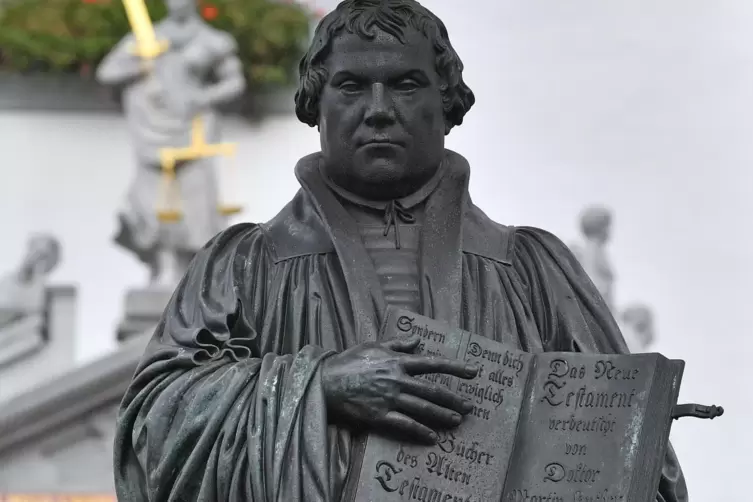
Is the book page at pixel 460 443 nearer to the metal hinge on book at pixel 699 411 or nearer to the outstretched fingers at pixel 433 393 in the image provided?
the outstretched fingers at pixel 433 393

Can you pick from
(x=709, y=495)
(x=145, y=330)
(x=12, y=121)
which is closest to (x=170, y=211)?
(x=145, y=330)

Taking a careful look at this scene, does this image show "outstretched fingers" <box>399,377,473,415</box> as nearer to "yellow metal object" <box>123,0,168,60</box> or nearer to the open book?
the open book

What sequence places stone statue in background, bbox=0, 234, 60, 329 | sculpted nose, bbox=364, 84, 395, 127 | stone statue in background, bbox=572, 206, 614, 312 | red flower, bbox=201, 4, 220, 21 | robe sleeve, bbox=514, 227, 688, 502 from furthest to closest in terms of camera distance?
red flower, bbox=201, 4, 220, 21, stone statue in background, bbox=0, 234, 60, 329, stone statue in background, bbox=572, 206, 614, 312, robe sleeve, bbox=514, 227, 688, 502, sculpted nose, bbox=364, 84, 395, 127

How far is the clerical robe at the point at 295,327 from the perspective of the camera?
5641 mm

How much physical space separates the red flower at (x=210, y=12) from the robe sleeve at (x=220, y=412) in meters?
17.0

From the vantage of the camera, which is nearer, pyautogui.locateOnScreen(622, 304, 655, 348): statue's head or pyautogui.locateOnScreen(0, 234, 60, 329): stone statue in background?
pyautogui.locateOnScreen(622, 304, 655, 348): statue's head

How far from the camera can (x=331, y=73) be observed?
6.02 metres

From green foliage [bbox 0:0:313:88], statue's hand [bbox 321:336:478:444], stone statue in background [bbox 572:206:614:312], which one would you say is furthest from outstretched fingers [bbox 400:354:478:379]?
green foliage [bbox 0:0:313:88]

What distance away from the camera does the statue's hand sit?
18.4 feet

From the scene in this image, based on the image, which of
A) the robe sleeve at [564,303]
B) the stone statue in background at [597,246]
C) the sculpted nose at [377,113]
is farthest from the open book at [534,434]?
the stone statue in background at [597,246]

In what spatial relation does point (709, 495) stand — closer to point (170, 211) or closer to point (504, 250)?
point (170, 211)

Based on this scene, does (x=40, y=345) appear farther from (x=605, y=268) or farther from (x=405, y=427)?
A: (x=405, y=427)

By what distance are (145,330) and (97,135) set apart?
101 inches

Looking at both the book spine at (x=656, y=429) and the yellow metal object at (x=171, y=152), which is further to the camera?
the yellow metal object at (x=171, y=152)
